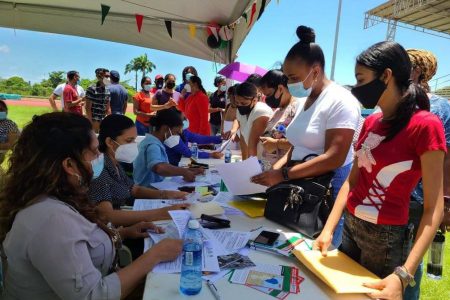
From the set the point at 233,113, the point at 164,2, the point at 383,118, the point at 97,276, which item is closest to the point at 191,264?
the point at 97,276

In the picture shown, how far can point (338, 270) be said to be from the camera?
42.8 inches

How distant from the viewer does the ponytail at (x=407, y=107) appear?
1040 mm

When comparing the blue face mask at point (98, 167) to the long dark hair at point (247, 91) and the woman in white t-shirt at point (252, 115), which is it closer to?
the woman in white t-shirt at point (252, 115)

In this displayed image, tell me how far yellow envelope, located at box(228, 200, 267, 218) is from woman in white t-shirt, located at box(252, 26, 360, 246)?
0.60ft

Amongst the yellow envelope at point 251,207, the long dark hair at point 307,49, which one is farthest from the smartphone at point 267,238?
the long dark hair at point 307,49

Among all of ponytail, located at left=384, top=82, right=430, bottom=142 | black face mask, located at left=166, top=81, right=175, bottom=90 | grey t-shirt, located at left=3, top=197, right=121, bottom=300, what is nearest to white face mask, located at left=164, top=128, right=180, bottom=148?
grey t-shirt, located at left=3, top=197, right=121, bottom=300

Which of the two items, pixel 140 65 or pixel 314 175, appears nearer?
pixel 314 175

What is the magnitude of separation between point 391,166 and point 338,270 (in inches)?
15.0

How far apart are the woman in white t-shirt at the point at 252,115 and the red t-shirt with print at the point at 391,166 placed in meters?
1.60

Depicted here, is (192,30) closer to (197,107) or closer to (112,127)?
(197,107)

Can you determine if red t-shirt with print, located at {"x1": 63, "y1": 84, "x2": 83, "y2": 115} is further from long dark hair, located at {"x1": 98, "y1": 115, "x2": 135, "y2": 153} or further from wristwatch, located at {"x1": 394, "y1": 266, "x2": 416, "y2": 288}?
wristwatch, located at {"x1": 394, "y1": 266, "x2": 416, "y2": 288}

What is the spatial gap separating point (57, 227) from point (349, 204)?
0.99m

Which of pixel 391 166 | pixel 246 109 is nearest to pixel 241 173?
pixel 391 166

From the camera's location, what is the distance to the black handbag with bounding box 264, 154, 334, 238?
1407 millimetres
